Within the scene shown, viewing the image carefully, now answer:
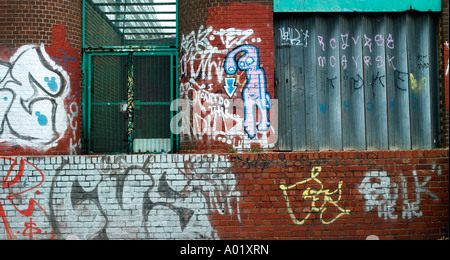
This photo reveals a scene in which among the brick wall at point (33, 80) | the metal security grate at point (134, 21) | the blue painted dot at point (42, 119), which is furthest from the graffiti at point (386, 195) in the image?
the blue painted dot at point (42, 119)

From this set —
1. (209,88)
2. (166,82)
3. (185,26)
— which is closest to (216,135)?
(209,88)

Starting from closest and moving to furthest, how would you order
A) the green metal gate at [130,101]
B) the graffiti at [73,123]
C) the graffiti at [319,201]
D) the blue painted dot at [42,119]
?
the graffiti at [319,201] → the blue painted dot at [42,119] → the graffiti at [73,123] → the green metal gate at [130,101]

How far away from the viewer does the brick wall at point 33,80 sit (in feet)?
22.2

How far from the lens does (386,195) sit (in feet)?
18.9


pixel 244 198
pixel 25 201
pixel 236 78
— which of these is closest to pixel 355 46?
pixel 236 78

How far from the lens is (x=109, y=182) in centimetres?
581

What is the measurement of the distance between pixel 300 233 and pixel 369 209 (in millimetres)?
1019

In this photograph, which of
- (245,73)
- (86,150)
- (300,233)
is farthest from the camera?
(86,150)

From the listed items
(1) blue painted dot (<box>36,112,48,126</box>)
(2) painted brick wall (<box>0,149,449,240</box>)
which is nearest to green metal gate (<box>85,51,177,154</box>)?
(1) blue painted dot (<box>36,112,48,126</box>)

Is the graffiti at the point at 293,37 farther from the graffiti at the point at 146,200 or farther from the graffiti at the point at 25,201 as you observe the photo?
the graffiti at the point at 25,201

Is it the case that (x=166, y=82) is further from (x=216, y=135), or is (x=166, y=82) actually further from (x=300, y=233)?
(x=300, y=233)

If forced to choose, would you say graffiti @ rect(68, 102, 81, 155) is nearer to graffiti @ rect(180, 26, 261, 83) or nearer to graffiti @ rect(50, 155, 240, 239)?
graffiti @ rect(50, 155, 240, 239)

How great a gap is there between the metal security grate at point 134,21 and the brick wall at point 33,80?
2.02ft

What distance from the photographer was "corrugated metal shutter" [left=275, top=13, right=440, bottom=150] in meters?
6.85
